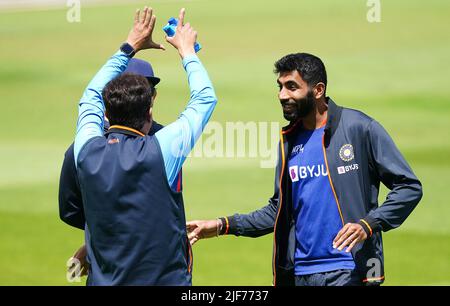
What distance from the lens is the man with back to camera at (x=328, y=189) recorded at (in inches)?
169

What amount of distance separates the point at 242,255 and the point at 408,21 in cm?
647

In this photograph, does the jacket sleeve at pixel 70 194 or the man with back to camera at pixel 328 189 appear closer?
the jacket sleeve at pixel 70 194

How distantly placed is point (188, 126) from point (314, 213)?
3.45 feet

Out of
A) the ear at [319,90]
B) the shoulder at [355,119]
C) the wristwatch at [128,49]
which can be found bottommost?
the shoulder at [355,119]

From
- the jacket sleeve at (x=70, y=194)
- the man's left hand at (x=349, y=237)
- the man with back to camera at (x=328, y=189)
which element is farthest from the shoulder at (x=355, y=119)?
the jacket sleeve at (x=70, y=194)

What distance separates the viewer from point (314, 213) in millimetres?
4387

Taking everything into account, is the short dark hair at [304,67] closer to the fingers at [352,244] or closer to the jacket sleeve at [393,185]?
the jacket sleeve at [393,185]

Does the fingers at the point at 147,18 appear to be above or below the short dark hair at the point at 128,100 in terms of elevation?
above

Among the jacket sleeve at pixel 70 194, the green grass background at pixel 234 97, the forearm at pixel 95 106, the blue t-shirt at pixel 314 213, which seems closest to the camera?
the forearm at pixel 95 106

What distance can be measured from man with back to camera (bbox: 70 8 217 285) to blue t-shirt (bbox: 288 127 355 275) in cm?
85

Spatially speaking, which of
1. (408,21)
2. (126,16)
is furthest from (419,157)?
(126,16)
